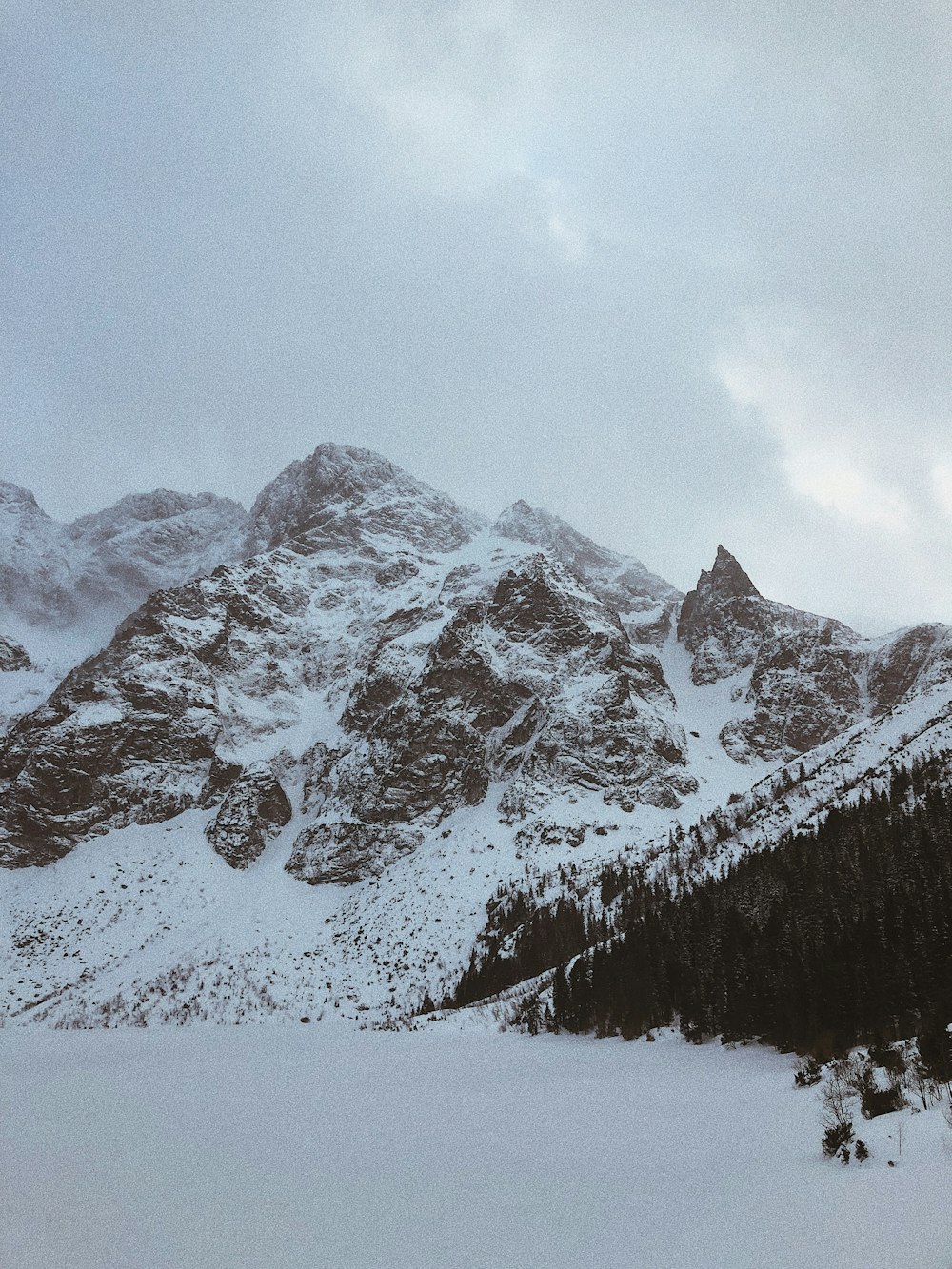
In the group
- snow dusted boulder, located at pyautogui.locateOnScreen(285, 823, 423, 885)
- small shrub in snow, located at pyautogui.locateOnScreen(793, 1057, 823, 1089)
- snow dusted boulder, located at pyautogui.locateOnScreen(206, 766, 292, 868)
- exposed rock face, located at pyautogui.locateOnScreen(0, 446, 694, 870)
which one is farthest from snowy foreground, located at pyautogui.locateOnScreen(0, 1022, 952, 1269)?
snow dusted boulder, located at pyautogui.locateOnScreen(206, 766, 292, 868)

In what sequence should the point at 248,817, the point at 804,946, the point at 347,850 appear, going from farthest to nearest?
the point at 248,817
the point at 347,850
the point at 804,946

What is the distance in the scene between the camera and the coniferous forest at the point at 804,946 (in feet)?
108

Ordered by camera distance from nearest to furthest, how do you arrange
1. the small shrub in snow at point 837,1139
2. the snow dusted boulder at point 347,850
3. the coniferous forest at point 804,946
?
the small shrub in snow at point 837,1139
the coniferous forest at point 804,946
the snow dusted boulder at point 347,850

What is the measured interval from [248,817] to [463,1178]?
157m

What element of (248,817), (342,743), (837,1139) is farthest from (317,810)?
(837,1139)

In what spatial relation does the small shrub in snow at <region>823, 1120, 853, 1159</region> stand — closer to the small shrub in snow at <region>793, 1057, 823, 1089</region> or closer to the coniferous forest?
the small shrub in snow at <region>793, 1057, 823, 1089</region>

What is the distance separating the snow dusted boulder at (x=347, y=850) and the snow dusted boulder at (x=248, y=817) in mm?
8851

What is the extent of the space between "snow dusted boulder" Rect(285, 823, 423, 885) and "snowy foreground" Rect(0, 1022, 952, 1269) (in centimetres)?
12237

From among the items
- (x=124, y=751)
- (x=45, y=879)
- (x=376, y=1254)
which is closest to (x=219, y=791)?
(x=124, y=751)

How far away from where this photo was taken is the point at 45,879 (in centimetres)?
14288

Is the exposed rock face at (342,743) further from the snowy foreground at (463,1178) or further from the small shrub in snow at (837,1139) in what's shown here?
the small shrub in snow at (837,1139)

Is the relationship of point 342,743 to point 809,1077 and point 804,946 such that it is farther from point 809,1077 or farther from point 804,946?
point 809,1077

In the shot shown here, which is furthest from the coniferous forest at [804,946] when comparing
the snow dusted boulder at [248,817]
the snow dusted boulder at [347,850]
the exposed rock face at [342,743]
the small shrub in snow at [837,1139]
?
the snow dusted boulder at [248,817]

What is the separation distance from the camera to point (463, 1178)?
47.7 ft
